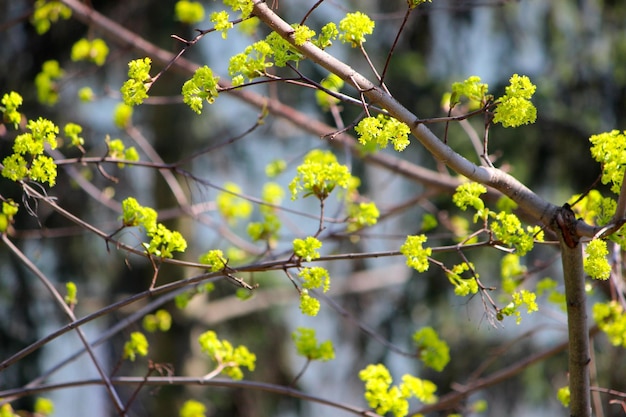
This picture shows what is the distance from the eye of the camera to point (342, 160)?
562 centimetres

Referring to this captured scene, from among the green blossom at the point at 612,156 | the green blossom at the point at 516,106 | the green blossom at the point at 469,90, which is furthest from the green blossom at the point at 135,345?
the green blossom at the point at 612,156

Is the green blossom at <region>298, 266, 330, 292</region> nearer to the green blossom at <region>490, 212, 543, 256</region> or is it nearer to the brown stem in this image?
the green blossom at <region>490, 212, 543, 256</region>

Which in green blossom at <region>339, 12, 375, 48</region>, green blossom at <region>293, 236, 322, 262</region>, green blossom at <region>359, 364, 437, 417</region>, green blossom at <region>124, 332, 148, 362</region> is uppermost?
green blossom at <region>339, 12, 375, 48</region>

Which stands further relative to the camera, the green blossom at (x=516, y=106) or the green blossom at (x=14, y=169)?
the green blossom at (x=14, y=169)

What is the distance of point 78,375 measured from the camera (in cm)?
632

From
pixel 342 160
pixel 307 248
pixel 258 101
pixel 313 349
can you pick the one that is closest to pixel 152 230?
pixel 307 248

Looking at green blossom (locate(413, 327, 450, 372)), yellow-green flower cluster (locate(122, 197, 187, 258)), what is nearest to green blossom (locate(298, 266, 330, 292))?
yellow-green flower cluster (locate(122, 197, 187, 258))

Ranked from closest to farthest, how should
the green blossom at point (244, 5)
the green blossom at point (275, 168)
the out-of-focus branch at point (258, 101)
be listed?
1. the green blossom at point (244, 5)
2. the green blossom at point (275, 168)
3. the out-of-focus branch at point (258, 101)

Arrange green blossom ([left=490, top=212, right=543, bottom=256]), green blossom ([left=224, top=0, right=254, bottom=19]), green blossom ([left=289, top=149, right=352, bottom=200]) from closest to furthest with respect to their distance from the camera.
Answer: green blossom ([left=224, top=0, right=254, bottom=19])
green blossom ([left=490, top=212, right=543, bottom=256])
green blossom ([left=289, top=149, right=352, bottom=200])

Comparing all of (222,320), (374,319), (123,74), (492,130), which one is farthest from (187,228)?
(492,130)

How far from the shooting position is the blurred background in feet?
15.7

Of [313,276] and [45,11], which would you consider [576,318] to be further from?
[45,11]

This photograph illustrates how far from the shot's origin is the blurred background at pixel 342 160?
15.7ft

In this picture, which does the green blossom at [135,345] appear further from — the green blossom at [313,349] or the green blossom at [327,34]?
the green blossom at [327,34]
